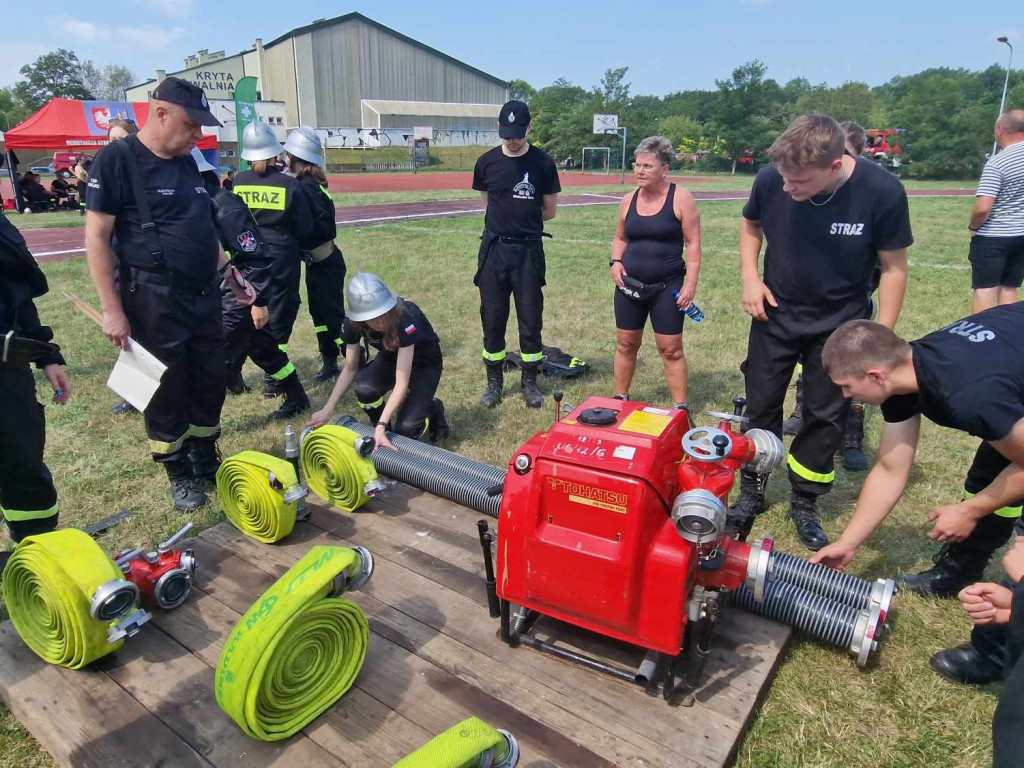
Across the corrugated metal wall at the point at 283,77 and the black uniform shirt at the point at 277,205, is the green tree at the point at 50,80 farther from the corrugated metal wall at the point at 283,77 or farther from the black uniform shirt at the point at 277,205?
the black uniform shirt at the point at 277,205

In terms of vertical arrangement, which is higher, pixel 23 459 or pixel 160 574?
pixel 23 459

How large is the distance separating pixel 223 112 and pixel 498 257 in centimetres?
2781

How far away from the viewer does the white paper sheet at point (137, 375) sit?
3.52 meters

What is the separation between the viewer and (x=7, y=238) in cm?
302

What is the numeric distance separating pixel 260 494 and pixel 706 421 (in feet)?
11.4

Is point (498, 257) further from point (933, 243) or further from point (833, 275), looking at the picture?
point (933, 243)

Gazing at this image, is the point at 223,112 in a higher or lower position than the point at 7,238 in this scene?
higher

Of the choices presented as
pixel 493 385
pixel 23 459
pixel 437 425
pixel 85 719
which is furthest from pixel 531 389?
pixel 85 719

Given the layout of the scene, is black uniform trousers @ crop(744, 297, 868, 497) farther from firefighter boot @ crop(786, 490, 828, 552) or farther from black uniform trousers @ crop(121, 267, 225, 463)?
black uniform trousers @ crop(121, 267, 225, 463)

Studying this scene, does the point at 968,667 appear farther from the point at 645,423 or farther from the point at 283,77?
the point at 283,77

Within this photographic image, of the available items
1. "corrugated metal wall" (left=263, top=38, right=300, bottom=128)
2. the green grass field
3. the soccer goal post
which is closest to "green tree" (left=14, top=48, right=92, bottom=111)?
"corrugated metal wall" (left=263, top=38, right=300, bottom=128)

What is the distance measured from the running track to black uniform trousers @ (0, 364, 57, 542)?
11773 millimetres

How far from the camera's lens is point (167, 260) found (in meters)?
3.62

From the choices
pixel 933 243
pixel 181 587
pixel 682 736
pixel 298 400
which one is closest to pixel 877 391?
pixel 682 736
